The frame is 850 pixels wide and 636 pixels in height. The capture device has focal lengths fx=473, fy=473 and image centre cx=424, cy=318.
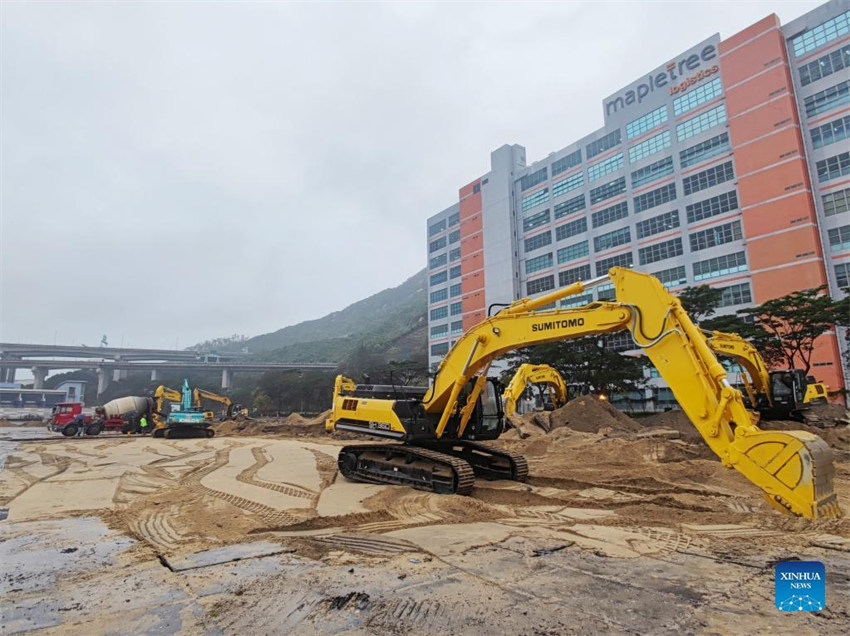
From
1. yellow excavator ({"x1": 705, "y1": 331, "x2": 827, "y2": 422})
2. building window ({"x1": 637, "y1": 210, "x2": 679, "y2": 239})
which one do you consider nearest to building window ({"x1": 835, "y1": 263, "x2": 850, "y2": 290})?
building window ({"x1": 637, "y1": 210, "x2": 679, "y2": 239})

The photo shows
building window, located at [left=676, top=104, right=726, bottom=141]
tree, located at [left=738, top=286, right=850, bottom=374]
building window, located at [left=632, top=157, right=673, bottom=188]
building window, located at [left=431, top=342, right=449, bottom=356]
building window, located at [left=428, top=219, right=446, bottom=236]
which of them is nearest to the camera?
tree, located at [left=738, top=286, right=850, bottom=374]

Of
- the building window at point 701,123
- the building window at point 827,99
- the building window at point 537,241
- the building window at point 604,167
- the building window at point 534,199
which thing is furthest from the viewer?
the building window at point 534,199

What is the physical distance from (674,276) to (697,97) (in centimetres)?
1725

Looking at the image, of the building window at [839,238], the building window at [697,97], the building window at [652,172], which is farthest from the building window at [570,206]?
the building window at [839,238]

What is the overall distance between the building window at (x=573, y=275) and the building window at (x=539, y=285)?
120 cm

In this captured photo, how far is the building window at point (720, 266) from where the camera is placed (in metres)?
40.1

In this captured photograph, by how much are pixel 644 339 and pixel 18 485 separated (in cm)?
1378

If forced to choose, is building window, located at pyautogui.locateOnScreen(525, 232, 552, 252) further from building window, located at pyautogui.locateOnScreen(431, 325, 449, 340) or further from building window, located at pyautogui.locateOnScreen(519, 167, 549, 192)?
building window, located at pyautogui.locateOnScreen(431, 325, 449, 340)

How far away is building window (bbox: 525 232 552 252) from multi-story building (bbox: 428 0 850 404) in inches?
7.0

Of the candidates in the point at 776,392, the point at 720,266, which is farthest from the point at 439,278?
the point at 776,392

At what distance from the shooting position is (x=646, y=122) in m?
48.6

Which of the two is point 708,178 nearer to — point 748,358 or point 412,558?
point 748,358

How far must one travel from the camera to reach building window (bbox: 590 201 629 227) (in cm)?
4976

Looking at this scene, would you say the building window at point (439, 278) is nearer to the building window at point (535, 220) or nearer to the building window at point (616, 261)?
the building window at point (535, 220)
